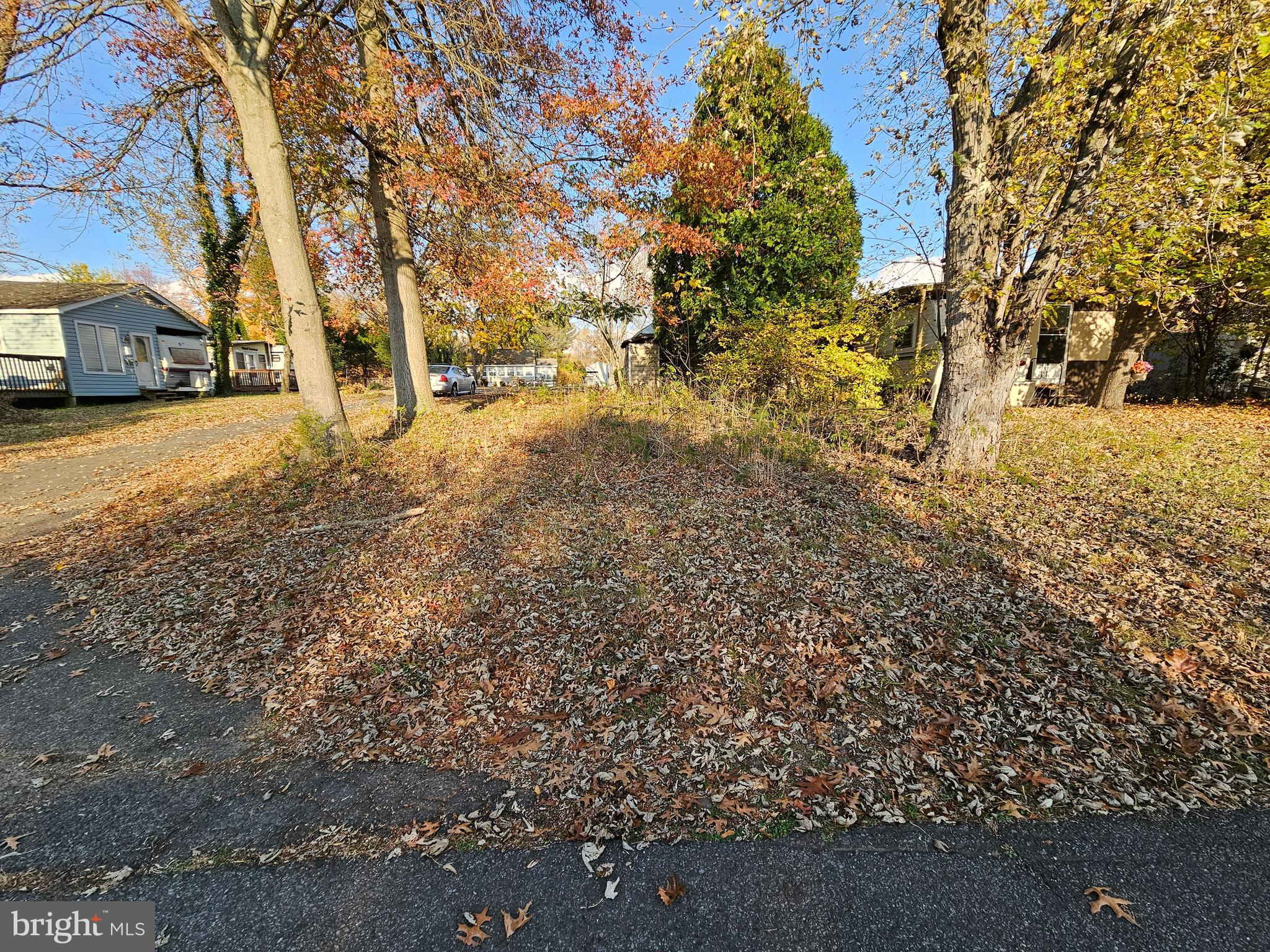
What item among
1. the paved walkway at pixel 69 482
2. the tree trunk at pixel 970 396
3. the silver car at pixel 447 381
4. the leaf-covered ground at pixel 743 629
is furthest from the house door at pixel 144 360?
the tree trunk at pixel 970 396

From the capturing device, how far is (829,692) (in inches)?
123

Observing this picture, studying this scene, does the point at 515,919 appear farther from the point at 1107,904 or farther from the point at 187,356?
the point at 187,356

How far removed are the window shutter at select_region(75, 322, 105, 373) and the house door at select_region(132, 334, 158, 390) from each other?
180cm

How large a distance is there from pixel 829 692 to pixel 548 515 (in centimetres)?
343

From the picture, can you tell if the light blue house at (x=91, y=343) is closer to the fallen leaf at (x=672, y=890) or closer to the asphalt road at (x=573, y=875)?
the asphalt road at (x=573, y=875)

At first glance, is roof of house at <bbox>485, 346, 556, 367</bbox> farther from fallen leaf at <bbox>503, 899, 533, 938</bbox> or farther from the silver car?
fallen leaf at <bbox>503, 899, 533, 938</bbox>

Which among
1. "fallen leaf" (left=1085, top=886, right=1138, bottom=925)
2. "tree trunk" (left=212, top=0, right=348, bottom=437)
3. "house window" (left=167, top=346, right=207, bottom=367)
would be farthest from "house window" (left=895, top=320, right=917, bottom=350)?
"house window" (left=167, top=346, right=207, bottom=367)

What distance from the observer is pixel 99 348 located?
18.1 m

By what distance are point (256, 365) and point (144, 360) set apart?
1463 cm

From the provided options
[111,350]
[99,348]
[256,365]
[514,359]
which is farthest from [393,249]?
[514,359]

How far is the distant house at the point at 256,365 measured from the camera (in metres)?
27.5

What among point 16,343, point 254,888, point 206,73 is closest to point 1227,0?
point 254,888

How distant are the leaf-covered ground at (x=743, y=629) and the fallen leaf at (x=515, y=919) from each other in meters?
0.35

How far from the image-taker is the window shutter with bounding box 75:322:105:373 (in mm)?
17359
